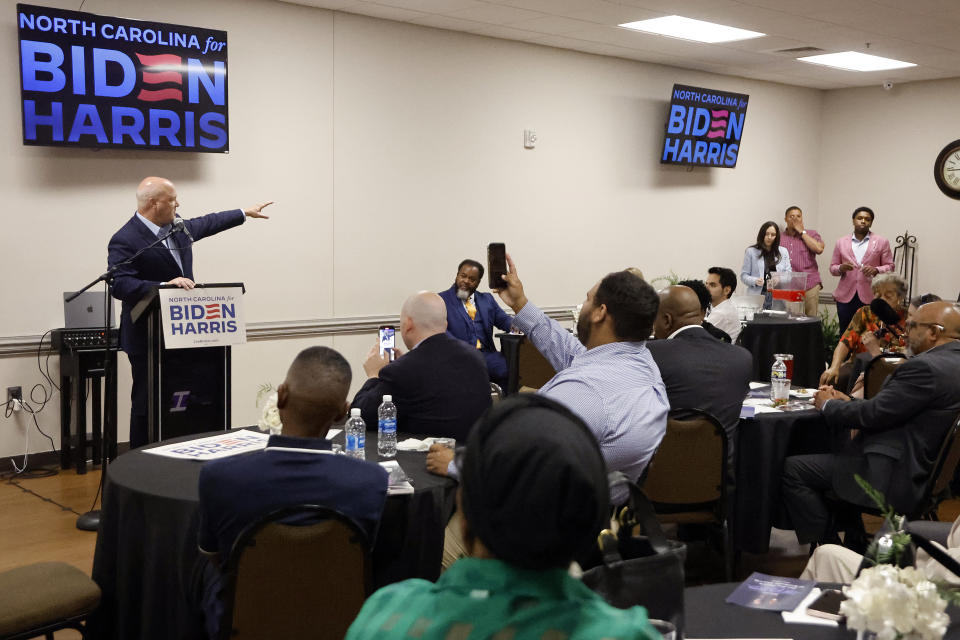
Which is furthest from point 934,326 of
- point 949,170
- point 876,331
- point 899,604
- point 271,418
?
point 949,170

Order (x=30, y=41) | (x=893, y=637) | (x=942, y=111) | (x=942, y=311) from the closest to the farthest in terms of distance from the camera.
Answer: (x=893, y=637), (x=942, y=311), (x=30, y=41), (x=942, y=111)

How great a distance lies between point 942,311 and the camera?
4.31 metres

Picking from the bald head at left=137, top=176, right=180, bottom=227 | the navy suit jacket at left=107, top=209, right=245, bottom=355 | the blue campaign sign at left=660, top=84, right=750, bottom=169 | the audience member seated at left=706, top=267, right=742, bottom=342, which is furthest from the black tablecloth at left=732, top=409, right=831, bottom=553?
the blue campaign sign at left=660, top=84, right=750, bottom=169

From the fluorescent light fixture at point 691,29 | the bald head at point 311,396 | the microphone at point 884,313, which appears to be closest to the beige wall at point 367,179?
the fluorescent light fixture at point 691,29

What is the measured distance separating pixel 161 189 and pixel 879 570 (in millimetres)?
4662

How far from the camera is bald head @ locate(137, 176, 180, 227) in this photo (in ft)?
17.9

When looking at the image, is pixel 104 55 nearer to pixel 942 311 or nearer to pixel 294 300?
pixel 294 300

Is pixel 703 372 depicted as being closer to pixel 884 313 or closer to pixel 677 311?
pixel 677 311

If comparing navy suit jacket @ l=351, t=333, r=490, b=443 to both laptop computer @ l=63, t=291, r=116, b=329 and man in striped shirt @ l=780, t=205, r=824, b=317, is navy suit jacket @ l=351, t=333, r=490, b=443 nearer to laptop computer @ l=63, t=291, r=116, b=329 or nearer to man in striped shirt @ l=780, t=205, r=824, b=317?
laptop computer @ l=63, t=291, r=116, b=329

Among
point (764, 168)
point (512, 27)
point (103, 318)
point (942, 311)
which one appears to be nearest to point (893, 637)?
point (942, 311)

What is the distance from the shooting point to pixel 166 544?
2998 mm

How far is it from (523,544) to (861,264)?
10.9 m

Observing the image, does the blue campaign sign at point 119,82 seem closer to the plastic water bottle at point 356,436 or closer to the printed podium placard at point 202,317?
the printed podium placard at point 202,317

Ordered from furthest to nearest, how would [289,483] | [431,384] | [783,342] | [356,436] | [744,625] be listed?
1. [783,342]
2. [431,384]
3. [356,436]
4. [289,483]
5. [744,625]
